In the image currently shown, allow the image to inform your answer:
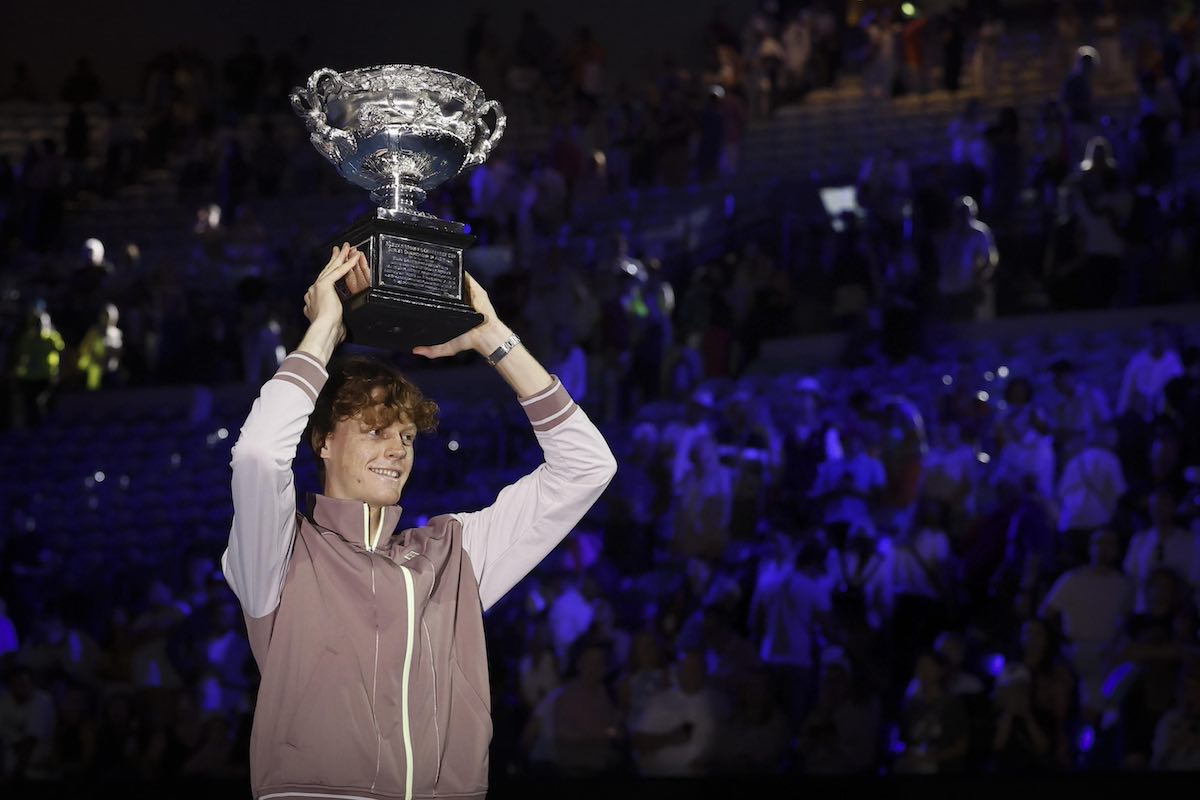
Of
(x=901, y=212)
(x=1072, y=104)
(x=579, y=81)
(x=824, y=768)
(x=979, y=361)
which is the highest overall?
(x=579, y=81)

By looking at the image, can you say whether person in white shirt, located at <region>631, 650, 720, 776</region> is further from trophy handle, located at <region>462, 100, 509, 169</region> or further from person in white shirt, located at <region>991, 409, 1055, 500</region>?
trophy handle, located at <region>462, 100, 509, 169</region>

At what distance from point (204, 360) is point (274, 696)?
28.4 ft

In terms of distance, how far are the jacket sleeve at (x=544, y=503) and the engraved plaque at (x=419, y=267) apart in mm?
275

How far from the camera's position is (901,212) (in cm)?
965

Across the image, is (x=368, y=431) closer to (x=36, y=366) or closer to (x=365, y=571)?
Result: (x=365, y=571)

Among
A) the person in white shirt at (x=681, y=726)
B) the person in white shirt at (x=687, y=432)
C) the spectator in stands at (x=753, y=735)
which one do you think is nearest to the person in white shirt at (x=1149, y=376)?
the person in white shirt at (x=687, y=432)

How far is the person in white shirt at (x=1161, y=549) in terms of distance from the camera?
670 centimetres

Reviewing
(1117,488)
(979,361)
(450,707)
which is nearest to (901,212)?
(979,361)

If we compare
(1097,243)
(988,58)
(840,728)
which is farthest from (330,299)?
(988,58)

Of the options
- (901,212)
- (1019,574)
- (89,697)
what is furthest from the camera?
(901,212)

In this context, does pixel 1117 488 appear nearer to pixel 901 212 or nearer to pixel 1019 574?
pixel 1019 574

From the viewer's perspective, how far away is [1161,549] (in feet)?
22.2

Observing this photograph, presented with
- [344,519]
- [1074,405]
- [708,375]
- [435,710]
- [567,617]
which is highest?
[708,375]

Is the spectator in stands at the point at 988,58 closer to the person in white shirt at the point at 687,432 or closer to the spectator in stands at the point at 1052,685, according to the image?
the person in white shirt at the point at 687,432
